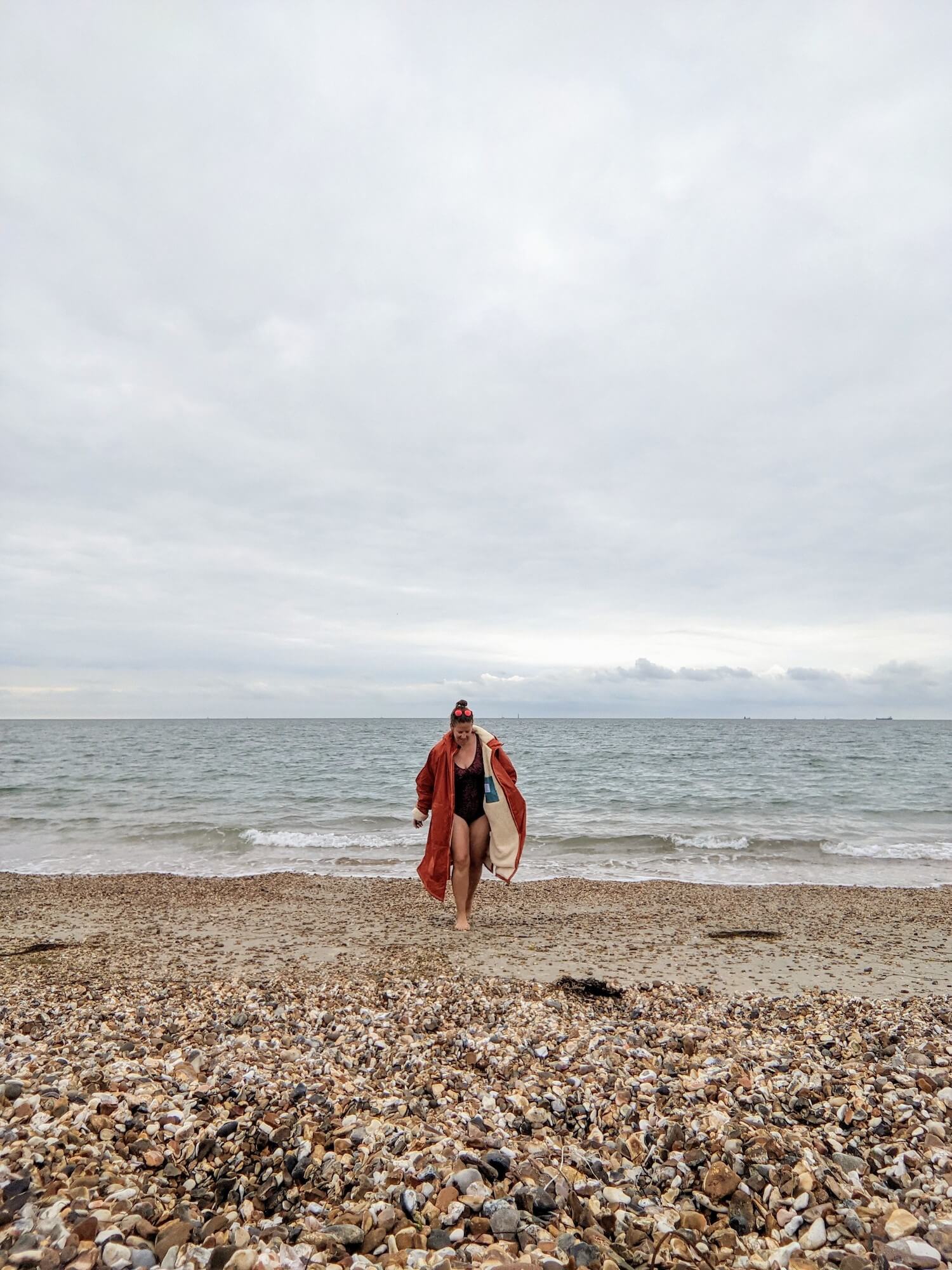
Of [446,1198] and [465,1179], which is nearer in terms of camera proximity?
[446,1198]

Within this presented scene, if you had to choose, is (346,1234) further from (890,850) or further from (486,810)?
(890,850)

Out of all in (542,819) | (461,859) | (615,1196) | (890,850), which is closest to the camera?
(615,1196)

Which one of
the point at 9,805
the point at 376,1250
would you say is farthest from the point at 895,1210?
the point at 9,805

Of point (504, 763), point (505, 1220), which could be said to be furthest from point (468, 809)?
point (505, 1220)

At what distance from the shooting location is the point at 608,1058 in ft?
13.2

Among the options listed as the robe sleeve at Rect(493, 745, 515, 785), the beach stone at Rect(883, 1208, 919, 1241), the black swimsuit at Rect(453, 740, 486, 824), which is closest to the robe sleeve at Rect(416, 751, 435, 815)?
the black swimsuit at Rect(453, 740, 486, 824)

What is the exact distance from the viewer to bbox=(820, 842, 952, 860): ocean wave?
52.2 ft

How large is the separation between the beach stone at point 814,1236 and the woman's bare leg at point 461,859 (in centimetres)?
511

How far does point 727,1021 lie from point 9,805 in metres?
24.5

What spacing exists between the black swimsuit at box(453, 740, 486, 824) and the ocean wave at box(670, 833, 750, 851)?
10.6m

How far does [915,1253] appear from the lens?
2.42 metres

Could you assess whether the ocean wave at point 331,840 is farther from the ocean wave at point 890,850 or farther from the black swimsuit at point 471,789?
the ocean wave at point 890,850

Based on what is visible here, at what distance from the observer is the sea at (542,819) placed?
48.5 ft

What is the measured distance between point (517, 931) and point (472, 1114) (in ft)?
15.8
